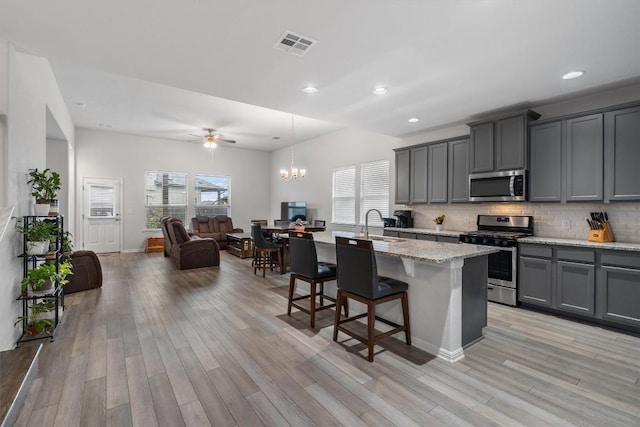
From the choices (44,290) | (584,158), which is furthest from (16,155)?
(584,158)

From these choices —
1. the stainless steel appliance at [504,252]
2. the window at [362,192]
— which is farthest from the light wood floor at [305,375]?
the window at [362,192]

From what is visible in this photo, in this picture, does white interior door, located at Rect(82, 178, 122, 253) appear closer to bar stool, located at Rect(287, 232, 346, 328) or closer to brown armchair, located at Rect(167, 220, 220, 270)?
brown armchair, located at Rect(167, 220, 220, 270)

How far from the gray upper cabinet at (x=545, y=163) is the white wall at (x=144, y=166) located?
27.6 feet

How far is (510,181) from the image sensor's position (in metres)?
4.21

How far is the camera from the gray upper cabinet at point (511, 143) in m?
4.12

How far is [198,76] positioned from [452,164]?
4.03 metres

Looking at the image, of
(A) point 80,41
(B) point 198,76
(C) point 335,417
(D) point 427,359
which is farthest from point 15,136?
(D) point 427,359

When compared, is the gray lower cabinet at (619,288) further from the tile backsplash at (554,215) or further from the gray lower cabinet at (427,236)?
the gray lower cabinet at (427,236)

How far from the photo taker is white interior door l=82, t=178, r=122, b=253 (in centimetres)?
809

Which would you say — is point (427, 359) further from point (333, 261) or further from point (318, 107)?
point (318, 107)

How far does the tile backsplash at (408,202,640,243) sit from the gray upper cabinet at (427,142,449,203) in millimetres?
299

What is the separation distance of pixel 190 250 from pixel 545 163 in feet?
20.6

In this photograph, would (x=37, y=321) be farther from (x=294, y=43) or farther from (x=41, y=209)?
(x=294, y=43)

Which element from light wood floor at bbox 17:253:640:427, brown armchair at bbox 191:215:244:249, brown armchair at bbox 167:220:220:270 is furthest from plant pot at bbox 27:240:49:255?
brown armchair at bbox 191:215:244:249
